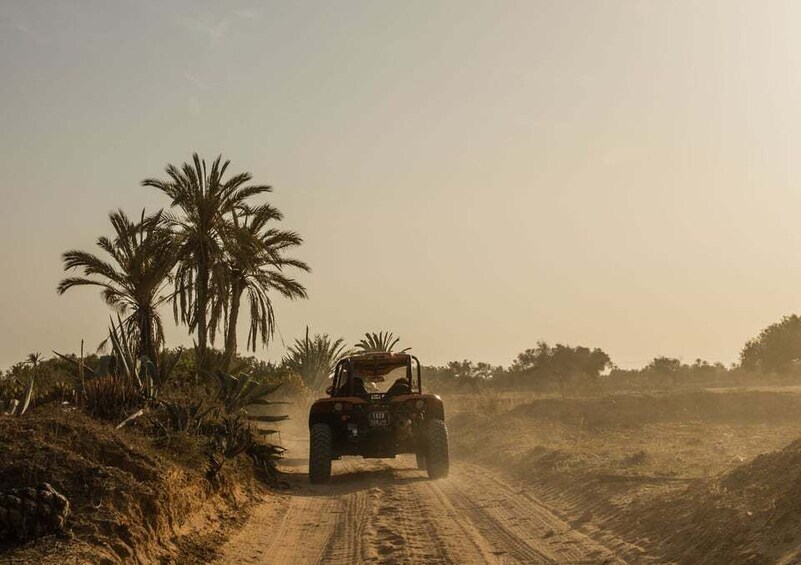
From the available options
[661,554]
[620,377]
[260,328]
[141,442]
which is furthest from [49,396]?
[620,377]

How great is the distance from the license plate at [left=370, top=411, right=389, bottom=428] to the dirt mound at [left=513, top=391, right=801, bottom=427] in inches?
470

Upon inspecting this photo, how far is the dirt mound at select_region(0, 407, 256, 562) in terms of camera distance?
6312 millimetres

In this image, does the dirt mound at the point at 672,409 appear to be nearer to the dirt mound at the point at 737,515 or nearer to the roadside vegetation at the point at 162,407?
the roadside vegetation at the point at 162,407

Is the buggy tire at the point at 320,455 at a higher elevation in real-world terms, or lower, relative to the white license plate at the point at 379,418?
lower

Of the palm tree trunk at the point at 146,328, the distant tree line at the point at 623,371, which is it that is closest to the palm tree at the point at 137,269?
the palm tree trunk at the point at 146,328

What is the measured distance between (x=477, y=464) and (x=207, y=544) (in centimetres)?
1015

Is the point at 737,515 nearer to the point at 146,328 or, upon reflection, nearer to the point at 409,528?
the point at 409,528

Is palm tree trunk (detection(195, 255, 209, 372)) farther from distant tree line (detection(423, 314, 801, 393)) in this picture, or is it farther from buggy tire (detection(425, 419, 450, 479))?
distant tree line (detection(423, 314, 801, 393))

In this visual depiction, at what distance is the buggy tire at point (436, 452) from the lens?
45.4 feet

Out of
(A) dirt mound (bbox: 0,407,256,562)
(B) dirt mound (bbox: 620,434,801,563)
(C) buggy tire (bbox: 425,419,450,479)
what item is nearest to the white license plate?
(C) buggy tire (bbox: 425,419,450,479)

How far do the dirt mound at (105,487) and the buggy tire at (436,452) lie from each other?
5.52 meters

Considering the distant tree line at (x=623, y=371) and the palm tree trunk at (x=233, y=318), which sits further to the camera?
the distant tree line at (x=623, y=371)

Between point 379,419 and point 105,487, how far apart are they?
7.40 metres

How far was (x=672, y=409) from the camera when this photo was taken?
2830 cm
